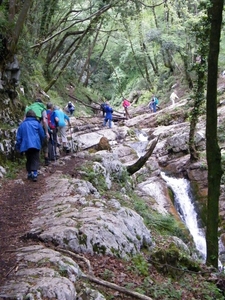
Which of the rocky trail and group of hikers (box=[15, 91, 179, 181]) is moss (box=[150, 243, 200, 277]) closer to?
the rocky trail

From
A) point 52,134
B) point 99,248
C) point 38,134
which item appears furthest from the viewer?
point 52,134

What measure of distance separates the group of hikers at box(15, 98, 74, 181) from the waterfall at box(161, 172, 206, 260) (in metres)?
5.54

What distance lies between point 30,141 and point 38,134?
377 mm

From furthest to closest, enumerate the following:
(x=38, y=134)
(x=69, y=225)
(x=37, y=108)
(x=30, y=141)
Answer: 1. (x=37, y=108)
2. (x=38, y=134)
3. (x=30, y=141)
4. (x=69, y=225)

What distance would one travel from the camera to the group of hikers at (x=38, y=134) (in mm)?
9102

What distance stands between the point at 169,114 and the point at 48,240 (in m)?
21.1

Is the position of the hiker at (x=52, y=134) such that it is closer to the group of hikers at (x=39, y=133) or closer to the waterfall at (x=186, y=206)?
the group of hikers at (x=39, y=133)

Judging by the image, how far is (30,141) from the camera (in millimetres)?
9008

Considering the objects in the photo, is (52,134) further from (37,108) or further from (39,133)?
(39,133)

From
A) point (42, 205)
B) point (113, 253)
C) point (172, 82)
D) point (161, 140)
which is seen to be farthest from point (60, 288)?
point (172, 82)

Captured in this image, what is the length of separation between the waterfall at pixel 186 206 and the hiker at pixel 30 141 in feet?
24.6

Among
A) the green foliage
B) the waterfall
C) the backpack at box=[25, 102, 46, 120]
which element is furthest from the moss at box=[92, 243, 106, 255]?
the waterfall

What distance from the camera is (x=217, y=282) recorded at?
6.75m

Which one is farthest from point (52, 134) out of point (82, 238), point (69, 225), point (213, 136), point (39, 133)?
point (82, 238)
